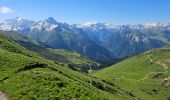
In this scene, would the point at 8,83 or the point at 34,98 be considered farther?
the point at 8,83

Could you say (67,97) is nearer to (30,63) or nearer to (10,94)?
(10,94)

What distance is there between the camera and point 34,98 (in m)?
41.2

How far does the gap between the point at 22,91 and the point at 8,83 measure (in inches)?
181

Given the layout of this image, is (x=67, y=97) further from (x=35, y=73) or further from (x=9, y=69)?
(x=9, y=69)

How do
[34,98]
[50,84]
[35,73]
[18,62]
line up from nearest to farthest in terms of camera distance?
[34,98]
[50,84]
[35,73]
[18,62]

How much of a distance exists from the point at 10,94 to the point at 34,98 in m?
4.02

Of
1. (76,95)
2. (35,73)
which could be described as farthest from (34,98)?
(35,73)

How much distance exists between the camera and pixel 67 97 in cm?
4219

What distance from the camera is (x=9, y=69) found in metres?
53.4

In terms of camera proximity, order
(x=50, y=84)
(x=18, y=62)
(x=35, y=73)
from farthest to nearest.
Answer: (x=18, y=62), (x=35, y=73), (x=50, y=84)

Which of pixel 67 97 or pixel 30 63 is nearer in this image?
pixel 67 97

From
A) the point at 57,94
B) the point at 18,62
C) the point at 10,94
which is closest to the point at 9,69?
the point at 18,62

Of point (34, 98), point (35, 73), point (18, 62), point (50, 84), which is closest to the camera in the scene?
point (34, 98)

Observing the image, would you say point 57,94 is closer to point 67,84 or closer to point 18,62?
point 67,84
